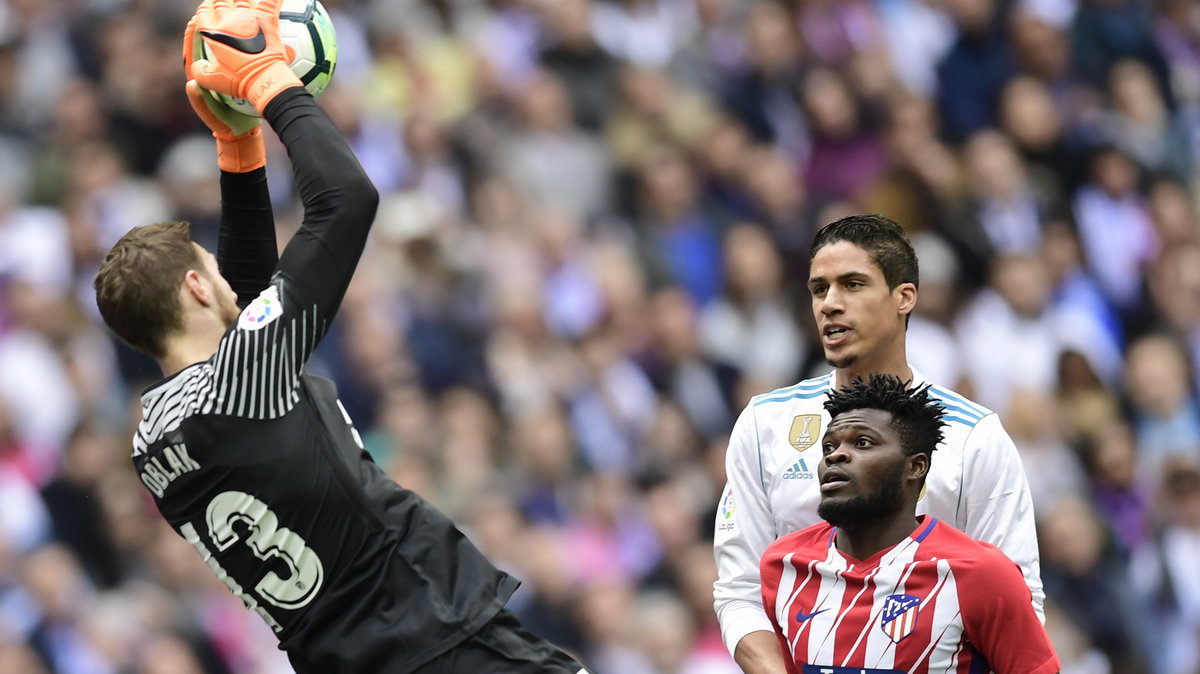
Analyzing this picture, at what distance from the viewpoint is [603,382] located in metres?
9.37

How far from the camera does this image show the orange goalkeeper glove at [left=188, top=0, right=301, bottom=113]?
3.91 m

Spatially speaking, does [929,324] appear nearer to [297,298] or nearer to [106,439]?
[106,439]

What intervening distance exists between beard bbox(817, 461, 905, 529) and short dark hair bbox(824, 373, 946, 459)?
0.08 metres

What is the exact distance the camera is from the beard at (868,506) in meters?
3.88

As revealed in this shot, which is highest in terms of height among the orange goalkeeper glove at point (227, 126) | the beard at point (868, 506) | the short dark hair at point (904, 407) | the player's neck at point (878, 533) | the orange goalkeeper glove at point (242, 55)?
the orange goalkeeper glove at point (242, 55)

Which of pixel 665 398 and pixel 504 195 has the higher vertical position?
pixel 504 195

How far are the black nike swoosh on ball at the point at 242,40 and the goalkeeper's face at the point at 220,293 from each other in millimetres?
509

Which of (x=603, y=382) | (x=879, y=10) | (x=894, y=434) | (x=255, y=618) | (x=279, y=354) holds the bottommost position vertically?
(x=255, y=618)

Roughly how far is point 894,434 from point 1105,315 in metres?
7.03

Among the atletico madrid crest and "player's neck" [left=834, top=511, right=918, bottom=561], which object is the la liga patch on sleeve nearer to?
"player's neck" [left=834, top=511, right=918, bottom=561]

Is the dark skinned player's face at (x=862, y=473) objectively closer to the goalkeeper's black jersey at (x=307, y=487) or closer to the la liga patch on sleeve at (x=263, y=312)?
the goalkeeper's black jersey at (x=307, y=487)

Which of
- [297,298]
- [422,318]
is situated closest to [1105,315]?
[422,318]

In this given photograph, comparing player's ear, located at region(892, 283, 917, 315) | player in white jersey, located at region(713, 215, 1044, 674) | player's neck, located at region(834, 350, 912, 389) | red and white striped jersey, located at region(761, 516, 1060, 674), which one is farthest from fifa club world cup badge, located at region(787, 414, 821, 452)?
red and white striped jersey, located at region(761, 516, 1060, 674)

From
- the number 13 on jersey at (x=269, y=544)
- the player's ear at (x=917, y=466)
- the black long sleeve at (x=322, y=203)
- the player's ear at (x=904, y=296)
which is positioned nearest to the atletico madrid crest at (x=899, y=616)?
the player's ear at (x=917, y=466)
